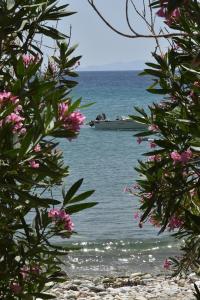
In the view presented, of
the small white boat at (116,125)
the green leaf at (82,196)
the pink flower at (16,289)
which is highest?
the green leaf at (82,196)

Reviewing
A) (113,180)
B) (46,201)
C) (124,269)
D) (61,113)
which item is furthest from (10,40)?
(113,180)

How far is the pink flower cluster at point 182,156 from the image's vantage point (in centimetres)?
273

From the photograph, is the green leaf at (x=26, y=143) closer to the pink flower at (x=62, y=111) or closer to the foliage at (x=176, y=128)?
the pink flower at (x=62, y=111)

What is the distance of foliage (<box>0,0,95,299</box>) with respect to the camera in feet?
7.08

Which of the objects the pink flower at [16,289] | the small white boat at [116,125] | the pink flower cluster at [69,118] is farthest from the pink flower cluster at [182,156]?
the small white boat at [116,125]

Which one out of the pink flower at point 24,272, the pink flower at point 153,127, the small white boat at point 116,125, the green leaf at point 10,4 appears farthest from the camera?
the small white boat at point 116,125

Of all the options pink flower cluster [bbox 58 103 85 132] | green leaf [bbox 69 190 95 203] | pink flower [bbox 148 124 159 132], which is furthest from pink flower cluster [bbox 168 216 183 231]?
pink flower cluster [bbox 58 103 85 132]

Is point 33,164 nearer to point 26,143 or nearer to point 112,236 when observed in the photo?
point 26,143

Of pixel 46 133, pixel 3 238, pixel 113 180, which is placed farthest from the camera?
pixel 113 180

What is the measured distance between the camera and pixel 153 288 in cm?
878

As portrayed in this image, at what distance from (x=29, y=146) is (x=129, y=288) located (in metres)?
7.18

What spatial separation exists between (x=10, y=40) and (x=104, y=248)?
9.54m

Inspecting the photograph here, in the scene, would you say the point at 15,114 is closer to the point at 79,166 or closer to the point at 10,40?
the point at 10,40

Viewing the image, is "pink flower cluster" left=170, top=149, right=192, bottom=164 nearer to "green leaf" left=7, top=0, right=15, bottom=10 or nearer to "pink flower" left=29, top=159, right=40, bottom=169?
"pink flower" left=29, top=159, right=40, bottom=169
